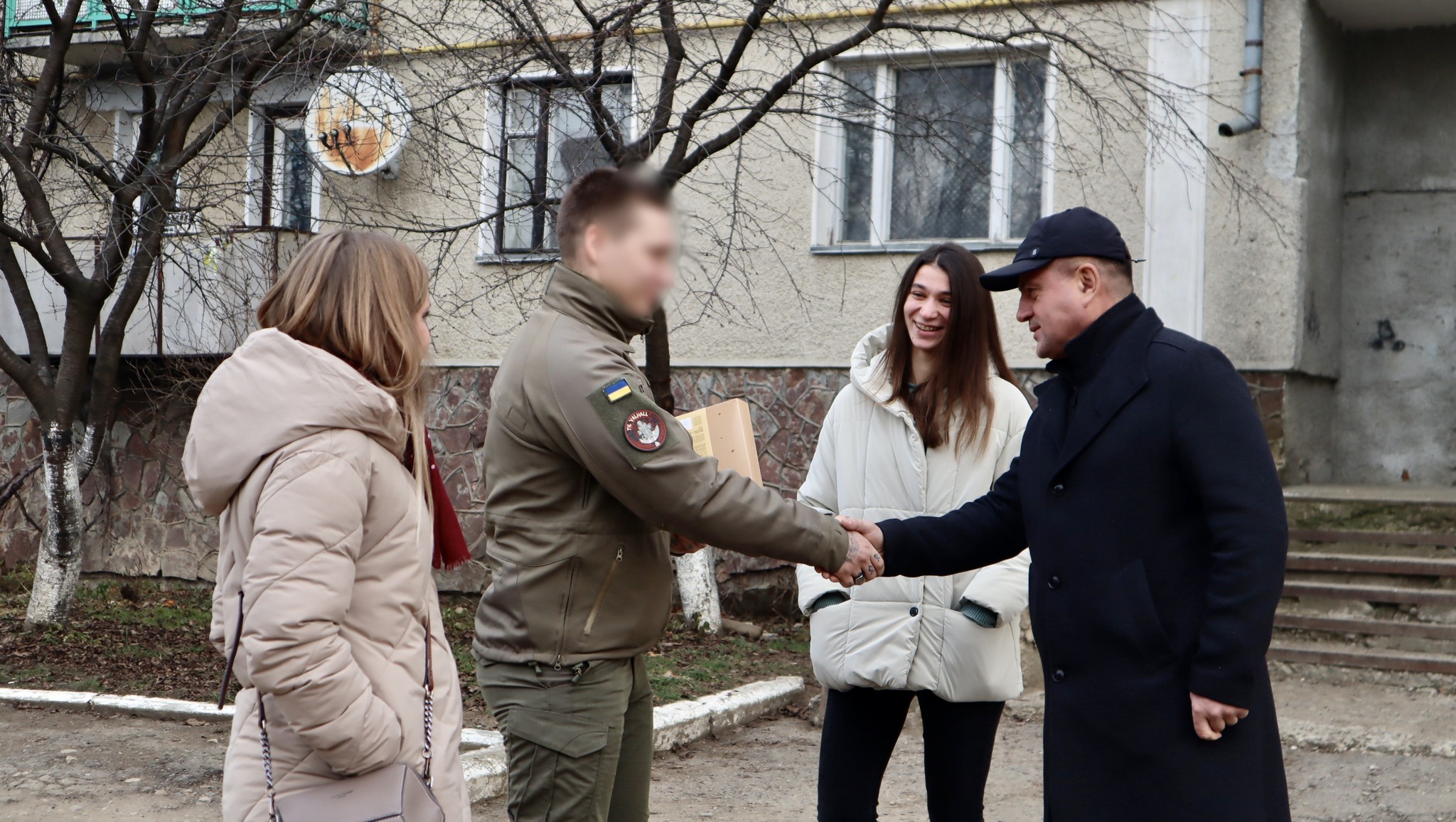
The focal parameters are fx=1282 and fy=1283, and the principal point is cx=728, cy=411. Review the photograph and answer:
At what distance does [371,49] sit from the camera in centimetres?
780

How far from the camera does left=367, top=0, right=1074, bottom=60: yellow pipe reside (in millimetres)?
7285

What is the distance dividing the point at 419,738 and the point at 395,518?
0.40m

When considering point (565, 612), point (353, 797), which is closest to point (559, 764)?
point (565, 612)

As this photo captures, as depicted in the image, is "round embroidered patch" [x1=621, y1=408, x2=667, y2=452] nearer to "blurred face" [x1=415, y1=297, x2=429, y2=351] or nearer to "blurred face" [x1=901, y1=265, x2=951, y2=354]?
"blurred face" [x1=415, y1=297, x2=429, y2=351]

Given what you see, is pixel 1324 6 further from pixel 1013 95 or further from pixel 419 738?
pixel 419 738

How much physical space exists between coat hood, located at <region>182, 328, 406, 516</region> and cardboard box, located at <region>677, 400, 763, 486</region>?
96 cm

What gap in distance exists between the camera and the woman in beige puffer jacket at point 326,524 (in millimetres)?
2072

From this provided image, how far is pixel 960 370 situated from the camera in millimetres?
3426

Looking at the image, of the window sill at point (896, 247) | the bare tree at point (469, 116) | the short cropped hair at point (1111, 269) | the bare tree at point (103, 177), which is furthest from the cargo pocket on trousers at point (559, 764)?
the window sill at point (896, 247)

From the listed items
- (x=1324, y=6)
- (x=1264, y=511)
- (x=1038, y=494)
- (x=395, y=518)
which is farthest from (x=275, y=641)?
(x=1324, y=6)

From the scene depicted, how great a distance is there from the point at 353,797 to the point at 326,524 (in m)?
0.47

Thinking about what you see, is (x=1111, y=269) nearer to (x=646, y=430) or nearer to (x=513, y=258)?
(x=646, y=430)

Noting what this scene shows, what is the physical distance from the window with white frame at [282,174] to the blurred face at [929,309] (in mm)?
4560

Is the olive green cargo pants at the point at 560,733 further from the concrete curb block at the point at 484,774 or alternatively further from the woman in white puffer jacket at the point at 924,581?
the concrete curb block at the point at 484,774
